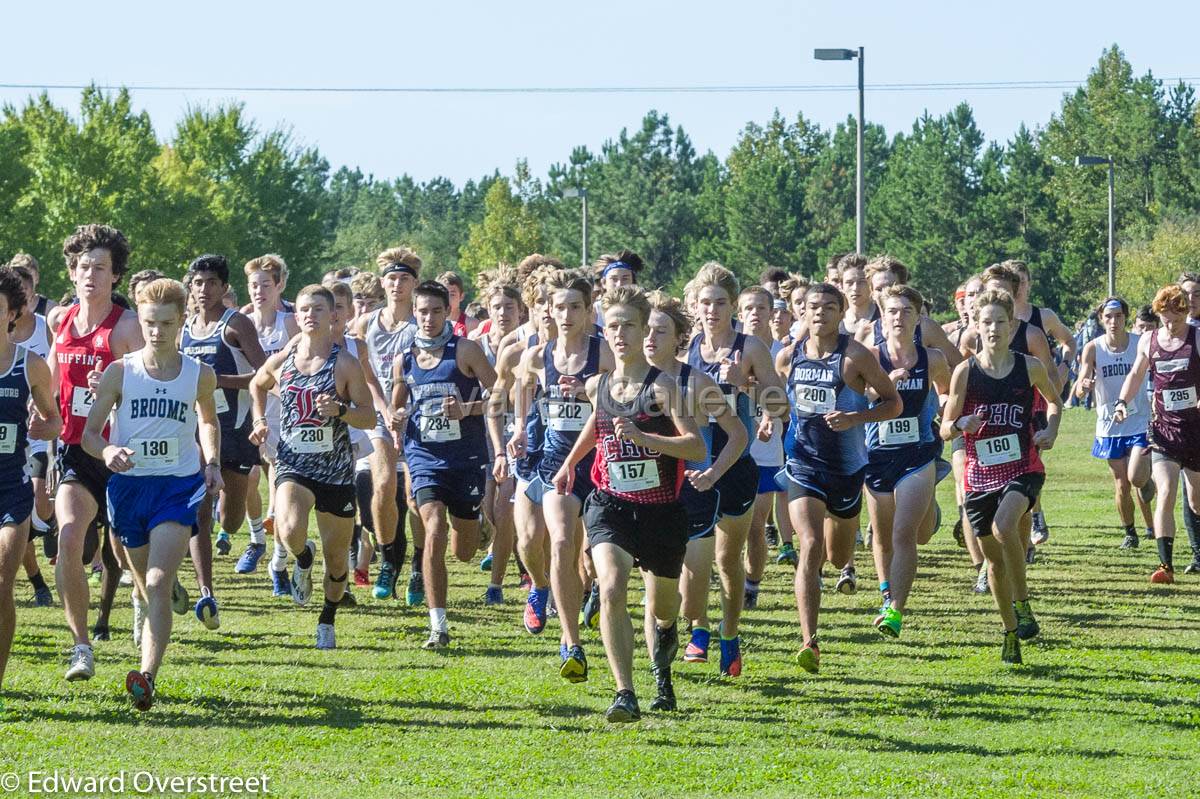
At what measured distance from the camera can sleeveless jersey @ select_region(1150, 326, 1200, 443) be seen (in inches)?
499

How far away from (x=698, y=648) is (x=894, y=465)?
5.89 ft

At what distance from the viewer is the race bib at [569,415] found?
9258 millimetres

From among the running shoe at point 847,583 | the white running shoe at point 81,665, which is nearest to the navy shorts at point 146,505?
the white running shoe at point 81,665

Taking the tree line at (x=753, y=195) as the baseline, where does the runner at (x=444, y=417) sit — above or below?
below

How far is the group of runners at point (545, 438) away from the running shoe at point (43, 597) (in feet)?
0.08

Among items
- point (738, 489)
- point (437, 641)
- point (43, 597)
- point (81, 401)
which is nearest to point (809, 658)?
point (738, 489)

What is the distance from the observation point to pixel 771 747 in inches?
284

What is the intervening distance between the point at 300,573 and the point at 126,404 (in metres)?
3.12

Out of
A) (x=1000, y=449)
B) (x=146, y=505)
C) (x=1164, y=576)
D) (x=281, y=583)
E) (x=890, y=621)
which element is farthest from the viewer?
(x=1164, y=576)

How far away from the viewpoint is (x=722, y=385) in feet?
30.3

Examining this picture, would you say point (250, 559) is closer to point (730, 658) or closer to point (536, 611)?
point (536, 611)

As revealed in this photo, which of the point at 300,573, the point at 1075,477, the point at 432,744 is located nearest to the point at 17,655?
the point at 300,573

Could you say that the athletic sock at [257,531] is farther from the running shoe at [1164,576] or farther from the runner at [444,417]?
the running shoe at [1164,576]

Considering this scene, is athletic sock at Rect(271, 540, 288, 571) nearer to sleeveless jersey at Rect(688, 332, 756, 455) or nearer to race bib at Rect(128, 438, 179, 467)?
sleeveless jersey at Rect(688, 332, 756, 455)
